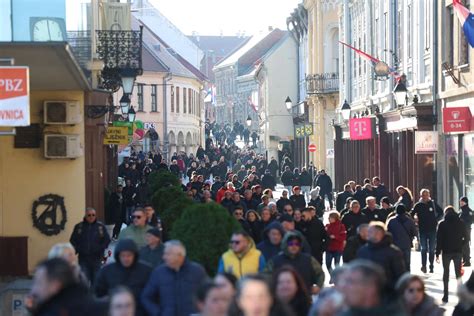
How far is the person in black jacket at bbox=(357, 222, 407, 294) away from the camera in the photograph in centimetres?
1334

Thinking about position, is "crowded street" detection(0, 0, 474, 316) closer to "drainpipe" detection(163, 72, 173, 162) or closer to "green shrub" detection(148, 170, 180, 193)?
"green shrub" detection(148, 170, 180, 193)

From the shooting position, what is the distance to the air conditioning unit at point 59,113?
2194 cm

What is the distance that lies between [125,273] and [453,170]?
2004 centimetres

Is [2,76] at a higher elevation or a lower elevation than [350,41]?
lower

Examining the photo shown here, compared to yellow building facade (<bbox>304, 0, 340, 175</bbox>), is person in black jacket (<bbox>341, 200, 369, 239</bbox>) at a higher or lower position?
lower

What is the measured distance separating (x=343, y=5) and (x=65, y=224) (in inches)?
1193

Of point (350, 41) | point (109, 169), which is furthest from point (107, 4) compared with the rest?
point (350, 41)

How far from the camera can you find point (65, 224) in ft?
73.7

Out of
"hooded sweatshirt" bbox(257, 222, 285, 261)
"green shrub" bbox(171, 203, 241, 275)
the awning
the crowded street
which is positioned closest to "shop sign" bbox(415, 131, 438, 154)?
the crowded street

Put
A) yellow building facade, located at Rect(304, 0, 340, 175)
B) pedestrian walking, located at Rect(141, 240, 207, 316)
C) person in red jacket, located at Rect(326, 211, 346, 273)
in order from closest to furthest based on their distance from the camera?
pedestrian walking, located at Rect(141, 240, 207, 316), person in red jacket, located at Rect(326, 211, 346, 273), yellow building facade, located at Rect(304, 0, 340, 175)

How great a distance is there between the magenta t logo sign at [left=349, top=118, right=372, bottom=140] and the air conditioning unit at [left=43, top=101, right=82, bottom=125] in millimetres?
21356

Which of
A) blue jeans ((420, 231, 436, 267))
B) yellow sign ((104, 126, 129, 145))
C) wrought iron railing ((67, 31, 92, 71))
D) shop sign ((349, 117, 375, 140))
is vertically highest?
wrought iron railing ((67, 31, 92, 71))

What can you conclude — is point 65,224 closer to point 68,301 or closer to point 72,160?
point 72,160

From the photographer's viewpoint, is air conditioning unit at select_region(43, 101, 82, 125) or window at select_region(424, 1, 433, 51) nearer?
air conditioning unit at select_region(43, 101, 82, 125)
